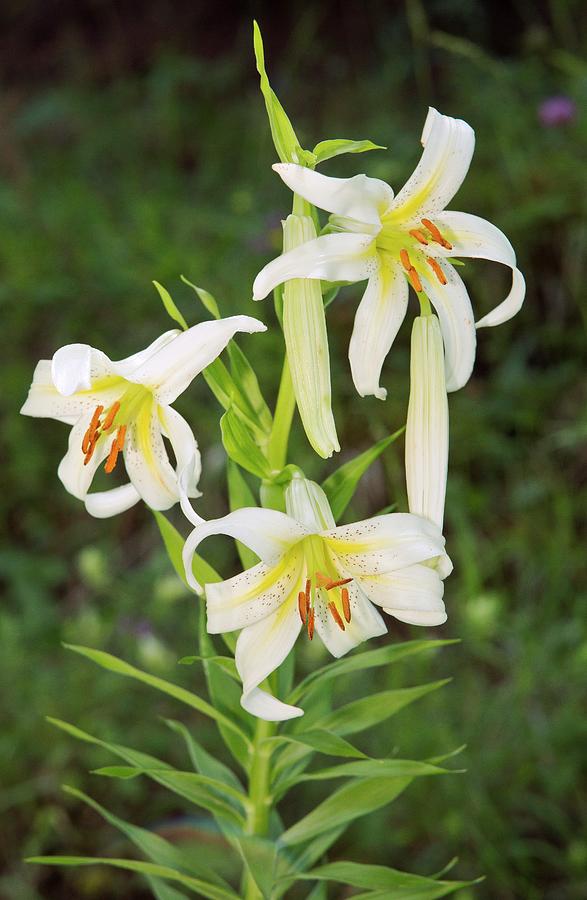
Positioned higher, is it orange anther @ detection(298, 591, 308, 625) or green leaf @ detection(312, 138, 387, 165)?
green leaf @ detection(312, 138, 387, 165)

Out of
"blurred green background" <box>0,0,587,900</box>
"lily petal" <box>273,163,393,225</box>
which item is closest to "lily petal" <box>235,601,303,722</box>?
"lily petal" <box>273,163,393,225</box>

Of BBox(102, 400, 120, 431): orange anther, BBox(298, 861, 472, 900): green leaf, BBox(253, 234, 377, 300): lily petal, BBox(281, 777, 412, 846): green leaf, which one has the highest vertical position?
BBox(253, 234, 377, 300): lily petal

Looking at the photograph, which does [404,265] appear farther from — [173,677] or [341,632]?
[173,677]

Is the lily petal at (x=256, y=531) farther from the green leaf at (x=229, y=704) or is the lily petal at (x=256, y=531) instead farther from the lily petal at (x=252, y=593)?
the green leaf at (x=229, y=704)

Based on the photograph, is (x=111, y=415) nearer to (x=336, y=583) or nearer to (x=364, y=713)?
(x=336, y=583)

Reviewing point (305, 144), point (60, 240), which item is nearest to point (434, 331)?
point (60, 240)

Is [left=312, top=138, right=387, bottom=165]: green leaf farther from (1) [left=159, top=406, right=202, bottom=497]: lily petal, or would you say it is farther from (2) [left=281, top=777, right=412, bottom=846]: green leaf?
(2) [left=281, top=777, right=412, bottom=846]: green leaf

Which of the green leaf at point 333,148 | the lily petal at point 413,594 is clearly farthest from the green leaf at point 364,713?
the green leaf at point 333,148
